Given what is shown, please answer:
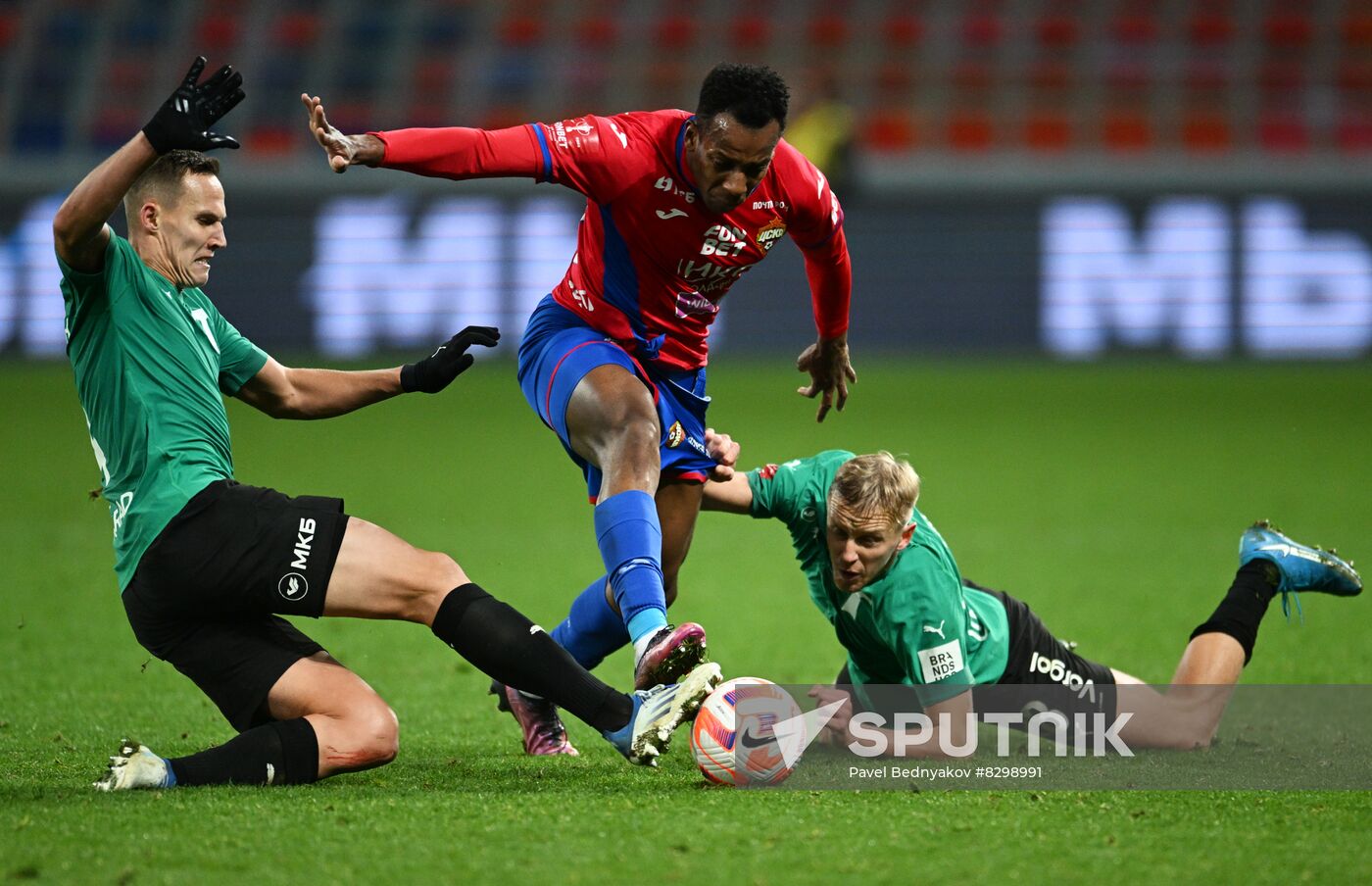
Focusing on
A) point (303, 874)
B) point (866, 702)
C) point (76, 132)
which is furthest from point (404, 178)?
point (303, 874)

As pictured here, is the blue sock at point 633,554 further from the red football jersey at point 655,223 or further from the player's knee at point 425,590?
the red football jersey at point 655,223

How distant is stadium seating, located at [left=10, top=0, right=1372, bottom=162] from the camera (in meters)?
19.8

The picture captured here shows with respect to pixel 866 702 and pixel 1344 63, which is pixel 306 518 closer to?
pixel 866 702

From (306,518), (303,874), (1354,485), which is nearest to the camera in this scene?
(303,874)

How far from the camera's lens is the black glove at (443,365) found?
4.41 metres

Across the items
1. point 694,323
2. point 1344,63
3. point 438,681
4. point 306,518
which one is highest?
point 1344,63

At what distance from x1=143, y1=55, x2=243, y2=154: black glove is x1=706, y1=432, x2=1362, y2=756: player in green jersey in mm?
1739

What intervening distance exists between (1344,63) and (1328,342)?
217 inches

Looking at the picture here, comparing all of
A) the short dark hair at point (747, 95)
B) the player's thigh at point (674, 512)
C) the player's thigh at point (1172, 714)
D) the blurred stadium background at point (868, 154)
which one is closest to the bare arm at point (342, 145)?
the short dark hair at point (747, 95)

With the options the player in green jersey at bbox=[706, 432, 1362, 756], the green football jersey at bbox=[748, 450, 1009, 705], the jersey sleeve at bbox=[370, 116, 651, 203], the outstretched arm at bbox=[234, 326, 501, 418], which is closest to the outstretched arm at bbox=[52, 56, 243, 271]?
the jersey sleeve at bbox=[370, 116, 651, 203]

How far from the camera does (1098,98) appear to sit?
20.2 meters

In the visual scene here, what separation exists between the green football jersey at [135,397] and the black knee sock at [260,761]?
1.60 feet

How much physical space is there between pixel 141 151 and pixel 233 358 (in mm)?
894
